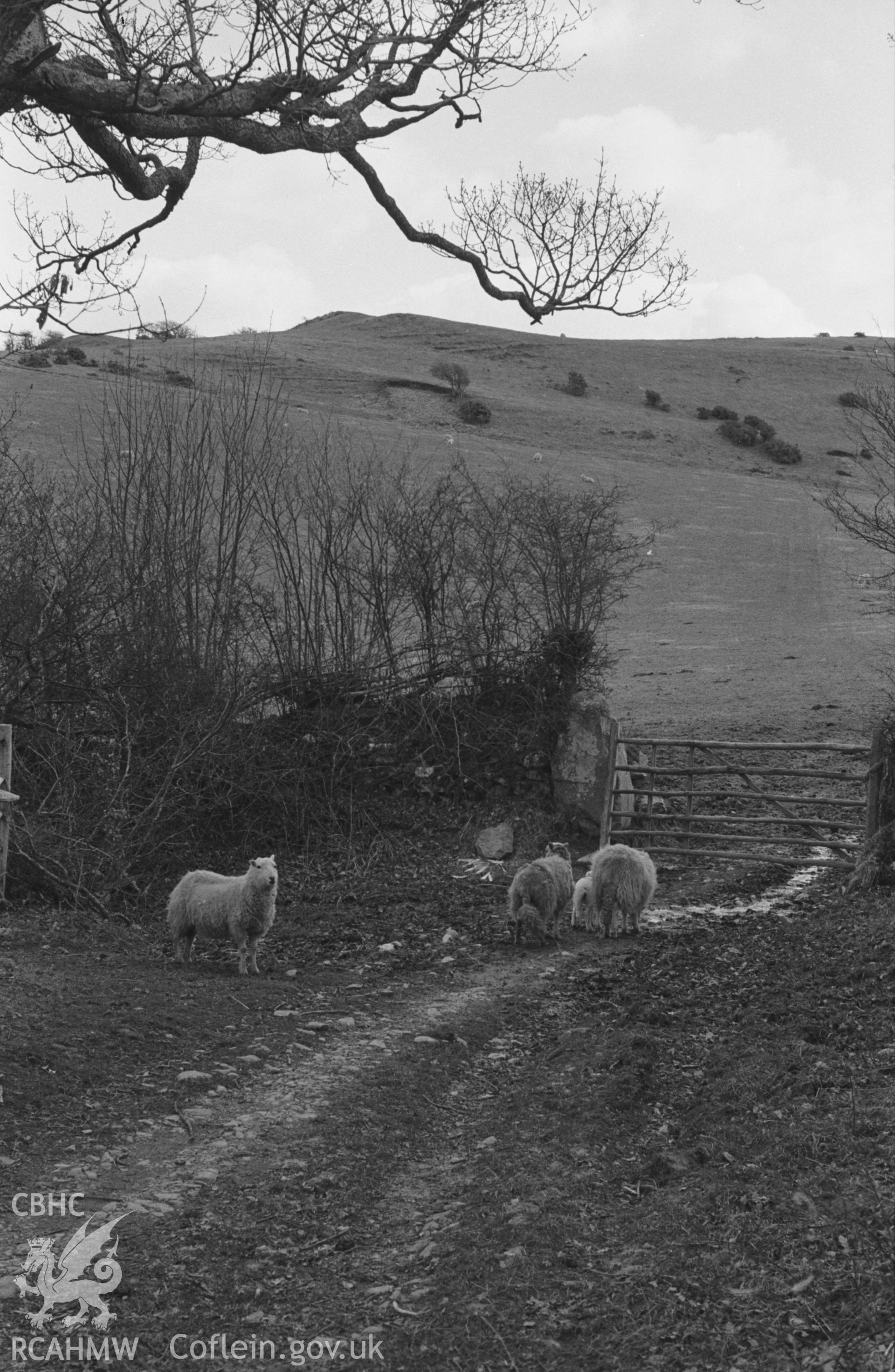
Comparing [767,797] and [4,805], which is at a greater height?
[4,805]

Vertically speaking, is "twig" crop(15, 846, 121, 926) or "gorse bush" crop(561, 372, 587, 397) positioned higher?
"gorse bush" crop(561, 372, 587, 397)

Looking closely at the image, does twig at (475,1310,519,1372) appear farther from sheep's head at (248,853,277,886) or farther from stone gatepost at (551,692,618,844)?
A: stone gatepost at (551,692,618,844)

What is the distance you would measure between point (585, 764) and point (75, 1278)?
38.8 feet

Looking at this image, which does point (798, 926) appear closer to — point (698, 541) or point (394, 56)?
point (394, 56)

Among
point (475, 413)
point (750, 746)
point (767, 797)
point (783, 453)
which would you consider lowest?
point (767, 797)

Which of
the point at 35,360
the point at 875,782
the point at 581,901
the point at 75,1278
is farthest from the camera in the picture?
the point at 35,360

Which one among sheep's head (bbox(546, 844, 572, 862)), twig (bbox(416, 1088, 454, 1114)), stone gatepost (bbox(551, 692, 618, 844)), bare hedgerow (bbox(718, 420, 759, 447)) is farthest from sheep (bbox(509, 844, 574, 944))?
bare hedgerow (bbox(718, 420, 759, 447))

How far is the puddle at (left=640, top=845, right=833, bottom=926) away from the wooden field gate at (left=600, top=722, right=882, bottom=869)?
0.66 metres

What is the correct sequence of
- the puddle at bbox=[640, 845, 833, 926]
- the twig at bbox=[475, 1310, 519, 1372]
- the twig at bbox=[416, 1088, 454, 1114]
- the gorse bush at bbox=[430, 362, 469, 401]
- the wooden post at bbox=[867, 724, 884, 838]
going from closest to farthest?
the twig at bbox=[475, 1310, 519, 1372] < the twig at bbox=[416, 1088, 454, 1114] < the puddle at bbox=[640, 845, 833, 926] < the wooden post at bbox=[867, 724, 884, 838] < the gorse bush at bbox=[430, 362, 469, 401]

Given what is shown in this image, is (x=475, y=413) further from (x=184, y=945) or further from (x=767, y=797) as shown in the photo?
(x=184, y=945)

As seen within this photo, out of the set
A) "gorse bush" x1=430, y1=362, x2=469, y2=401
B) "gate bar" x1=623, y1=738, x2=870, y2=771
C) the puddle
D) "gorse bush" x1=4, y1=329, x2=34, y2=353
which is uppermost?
"gorse bush" x1=430, y1=362, x2=469, y2=401

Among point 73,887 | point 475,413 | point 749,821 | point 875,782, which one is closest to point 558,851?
point 875,782

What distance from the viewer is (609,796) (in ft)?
51.8

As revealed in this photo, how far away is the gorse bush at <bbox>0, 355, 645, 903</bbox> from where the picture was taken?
44.2 feet
